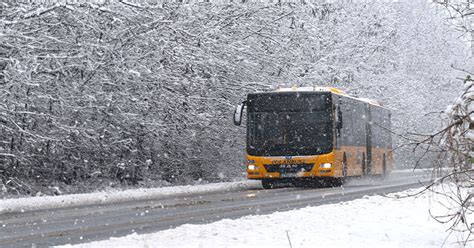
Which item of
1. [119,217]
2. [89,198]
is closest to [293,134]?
[89,198]

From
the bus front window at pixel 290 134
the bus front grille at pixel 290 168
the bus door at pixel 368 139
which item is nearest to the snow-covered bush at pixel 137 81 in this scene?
the bus front window at pixel 290 134

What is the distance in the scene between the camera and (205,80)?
2678 cm

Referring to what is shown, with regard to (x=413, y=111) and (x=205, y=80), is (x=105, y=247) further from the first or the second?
(x=413, y=111)

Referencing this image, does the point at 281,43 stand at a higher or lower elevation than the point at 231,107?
higher

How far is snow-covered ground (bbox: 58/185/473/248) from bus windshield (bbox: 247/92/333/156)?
37.4 feet

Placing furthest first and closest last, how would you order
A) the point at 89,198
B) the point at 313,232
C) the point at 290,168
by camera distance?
the point at 290,168 → the point at 89,198 → the point at 313,232

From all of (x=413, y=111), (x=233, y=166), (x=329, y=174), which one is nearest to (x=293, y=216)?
(x=329, y=174)

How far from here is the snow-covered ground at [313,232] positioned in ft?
31.6

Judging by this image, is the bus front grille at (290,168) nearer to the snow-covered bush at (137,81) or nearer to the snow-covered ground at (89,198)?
the snow-covered ground at (89,198)

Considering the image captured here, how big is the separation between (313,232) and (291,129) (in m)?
15.4

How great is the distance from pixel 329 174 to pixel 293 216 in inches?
497

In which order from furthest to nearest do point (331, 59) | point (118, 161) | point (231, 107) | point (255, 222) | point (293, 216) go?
point (331, 59) → point (231, 107) → point (118, 161) → point (293, 216) → point (255, 222)

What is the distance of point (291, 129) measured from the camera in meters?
26.3

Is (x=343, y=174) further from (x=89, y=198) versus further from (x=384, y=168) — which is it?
(x=89, y=198)
